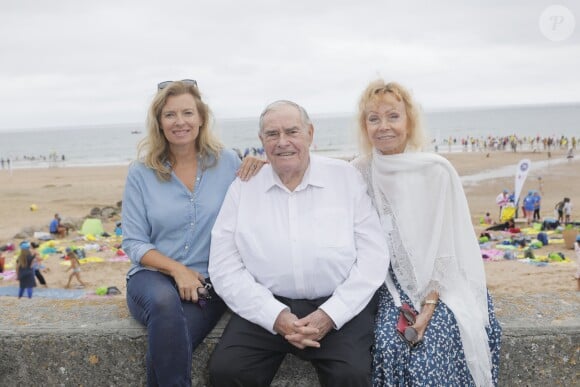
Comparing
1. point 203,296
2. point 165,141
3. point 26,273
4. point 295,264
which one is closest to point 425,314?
point 295,264

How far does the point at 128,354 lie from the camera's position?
2.62 metres

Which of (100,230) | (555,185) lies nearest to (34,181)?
(100,230)

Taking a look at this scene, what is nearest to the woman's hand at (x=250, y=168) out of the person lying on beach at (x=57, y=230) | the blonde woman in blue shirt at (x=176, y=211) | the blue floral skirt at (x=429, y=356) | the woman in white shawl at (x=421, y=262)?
the blonde woman in blue shirt at (x=176, y=211)

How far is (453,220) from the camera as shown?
279cm

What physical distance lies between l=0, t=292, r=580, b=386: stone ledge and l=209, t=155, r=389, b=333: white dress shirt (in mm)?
285

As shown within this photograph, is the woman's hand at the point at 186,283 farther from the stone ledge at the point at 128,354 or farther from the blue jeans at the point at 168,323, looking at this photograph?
the stone ledge at the point at 128,354

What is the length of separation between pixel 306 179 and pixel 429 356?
3.39 ft

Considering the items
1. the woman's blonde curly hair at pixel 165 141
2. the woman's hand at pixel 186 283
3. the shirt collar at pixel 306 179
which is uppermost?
the woman's blonde curly hair at pixel 165 141

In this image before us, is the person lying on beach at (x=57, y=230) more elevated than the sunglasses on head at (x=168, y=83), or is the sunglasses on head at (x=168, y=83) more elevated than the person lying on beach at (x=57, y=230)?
the sunglasses on head at (x=168, y=83)

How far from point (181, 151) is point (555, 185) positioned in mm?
24509

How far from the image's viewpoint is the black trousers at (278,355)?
7.88ft

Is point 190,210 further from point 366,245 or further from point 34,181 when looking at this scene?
point 34,181

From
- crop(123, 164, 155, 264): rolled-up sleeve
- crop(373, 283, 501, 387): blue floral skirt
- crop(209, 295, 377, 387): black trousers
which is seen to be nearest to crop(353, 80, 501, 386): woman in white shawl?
crop(373, 283, 501, 387): blue floral skirt

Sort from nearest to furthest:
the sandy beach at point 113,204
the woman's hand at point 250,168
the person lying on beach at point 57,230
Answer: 1. the woman's hand at point 250,168
2. the sandy beach at point 113,204
3. the person lying on beach at point 57,230
